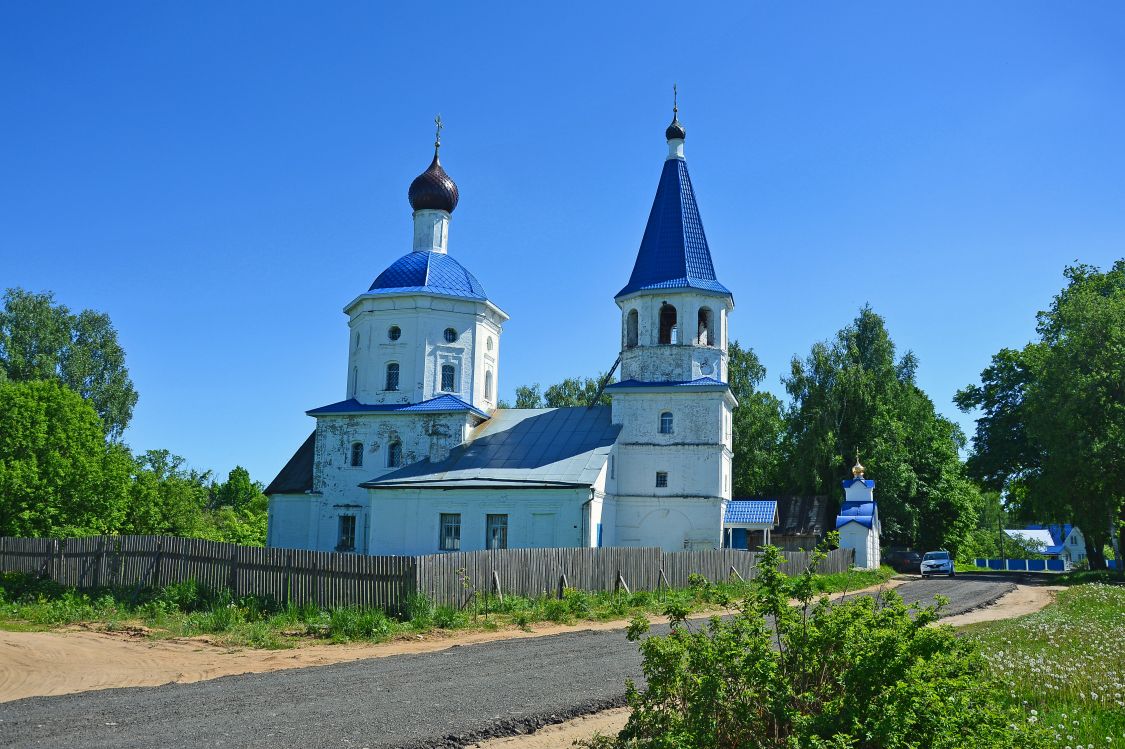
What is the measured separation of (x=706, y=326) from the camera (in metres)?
29.8

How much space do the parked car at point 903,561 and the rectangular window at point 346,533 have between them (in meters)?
24.1

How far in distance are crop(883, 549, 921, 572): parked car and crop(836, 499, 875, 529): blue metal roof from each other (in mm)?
4097

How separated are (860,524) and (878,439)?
28.1 ft

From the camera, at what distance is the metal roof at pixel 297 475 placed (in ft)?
104

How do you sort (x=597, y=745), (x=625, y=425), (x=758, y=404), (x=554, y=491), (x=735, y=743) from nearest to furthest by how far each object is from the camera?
(x=735, y=743), (x=597, y=745), (x=554, y=491), (x=625, y=425), (x=758, y=404)

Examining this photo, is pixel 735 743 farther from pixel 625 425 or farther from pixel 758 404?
pixel 758 404

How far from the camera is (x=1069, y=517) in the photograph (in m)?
34.3

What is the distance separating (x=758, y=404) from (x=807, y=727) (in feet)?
134

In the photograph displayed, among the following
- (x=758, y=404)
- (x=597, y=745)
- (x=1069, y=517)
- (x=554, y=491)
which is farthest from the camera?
(x=758, y=404)

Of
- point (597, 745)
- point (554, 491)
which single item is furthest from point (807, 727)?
point (554, 491)

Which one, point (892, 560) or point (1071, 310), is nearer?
point (1071, 310)

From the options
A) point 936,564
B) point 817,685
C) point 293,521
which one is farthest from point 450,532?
point 817,685

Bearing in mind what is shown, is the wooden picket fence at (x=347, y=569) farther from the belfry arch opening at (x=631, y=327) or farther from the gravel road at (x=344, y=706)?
the belfry arch opening at (x=631, y=327)

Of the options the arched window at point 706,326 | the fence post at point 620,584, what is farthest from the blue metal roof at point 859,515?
the fence post at point 620,584
